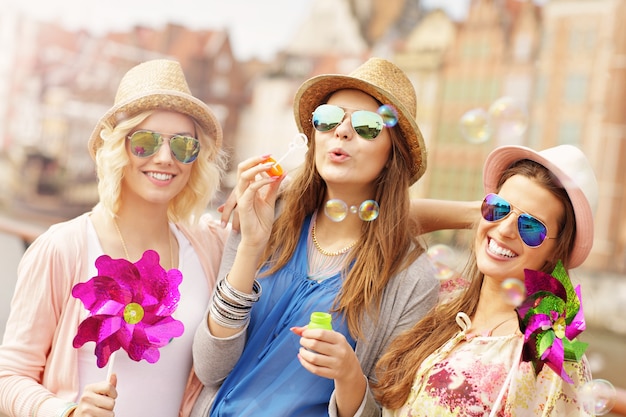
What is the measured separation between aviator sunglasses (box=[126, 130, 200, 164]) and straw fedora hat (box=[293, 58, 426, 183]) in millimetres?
405

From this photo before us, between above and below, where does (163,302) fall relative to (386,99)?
below

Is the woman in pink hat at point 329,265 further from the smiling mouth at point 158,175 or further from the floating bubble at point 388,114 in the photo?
the smiling mouth at point 158,175

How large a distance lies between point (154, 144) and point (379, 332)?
2.90 ft

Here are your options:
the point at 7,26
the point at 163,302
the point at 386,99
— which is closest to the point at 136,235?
the point at 163,302

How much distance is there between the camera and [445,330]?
204cm

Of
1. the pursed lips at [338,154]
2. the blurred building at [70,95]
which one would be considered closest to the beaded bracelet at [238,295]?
the pursed lips at [338,154]

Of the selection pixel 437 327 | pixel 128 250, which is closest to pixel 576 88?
pixel 437 327

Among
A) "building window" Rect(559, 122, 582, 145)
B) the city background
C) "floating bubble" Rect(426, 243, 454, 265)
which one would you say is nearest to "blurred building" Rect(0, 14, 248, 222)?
the city background

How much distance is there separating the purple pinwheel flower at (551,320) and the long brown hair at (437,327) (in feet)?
0.49

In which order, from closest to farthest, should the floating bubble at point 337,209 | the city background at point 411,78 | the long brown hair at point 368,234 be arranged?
the long brown hair at point 368,234 → the floating bubble at point 337,209 → the city background at point 411,78

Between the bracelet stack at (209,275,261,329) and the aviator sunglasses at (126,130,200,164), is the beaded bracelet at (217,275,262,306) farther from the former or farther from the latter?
the aviator sunglasses at (126,130,200,164)

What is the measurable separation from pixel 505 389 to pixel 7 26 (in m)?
30.9

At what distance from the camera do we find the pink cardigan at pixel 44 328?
2.03 metres

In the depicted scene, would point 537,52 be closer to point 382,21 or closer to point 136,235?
point 382,21
